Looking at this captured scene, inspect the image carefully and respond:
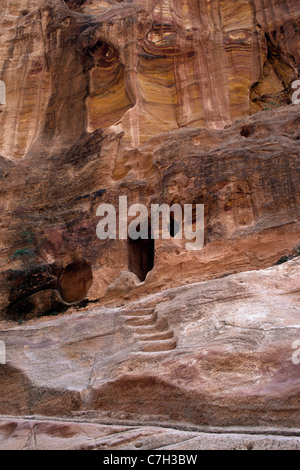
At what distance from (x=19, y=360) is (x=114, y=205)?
806 centimetres

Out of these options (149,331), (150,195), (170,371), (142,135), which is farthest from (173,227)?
(170,371)

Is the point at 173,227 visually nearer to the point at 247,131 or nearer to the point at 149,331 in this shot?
the point at 247,131

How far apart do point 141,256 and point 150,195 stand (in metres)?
2.11

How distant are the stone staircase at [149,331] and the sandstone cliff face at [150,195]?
0.11 feet

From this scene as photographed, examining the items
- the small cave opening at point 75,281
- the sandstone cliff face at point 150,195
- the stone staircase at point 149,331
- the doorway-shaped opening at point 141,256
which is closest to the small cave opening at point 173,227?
the sandstone cliff face at point 150,195

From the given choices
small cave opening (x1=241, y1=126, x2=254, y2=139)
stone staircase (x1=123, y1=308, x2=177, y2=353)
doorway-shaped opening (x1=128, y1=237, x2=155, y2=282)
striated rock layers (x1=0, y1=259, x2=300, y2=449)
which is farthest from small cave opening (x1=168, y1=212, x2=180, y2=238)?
stone staircase (x1=123, y1=308, x2=177, y2=353)

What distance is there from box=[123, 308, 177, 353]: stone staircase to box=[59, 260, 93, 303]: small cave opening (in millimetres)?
7181

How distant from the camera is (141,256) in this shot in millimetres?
16234

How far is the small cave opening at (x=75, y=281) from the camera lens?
1667cm

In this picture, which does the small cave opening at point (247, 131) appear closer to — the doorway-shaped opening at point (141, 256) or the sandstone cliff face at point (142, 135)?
the sandstone cliff face at point (142, 135)

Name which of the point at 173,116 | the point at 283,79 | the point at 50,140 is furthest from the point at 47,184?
the point at 283,79

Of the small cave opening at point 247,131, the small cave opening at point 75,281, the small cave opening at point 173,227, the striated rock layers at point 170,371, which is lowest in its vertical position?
the striated rock layers at point 170,371

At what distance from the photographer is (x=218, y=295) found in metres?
8.31

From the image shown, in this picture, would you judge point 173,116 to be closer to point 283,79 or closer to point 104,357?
point 283,79
